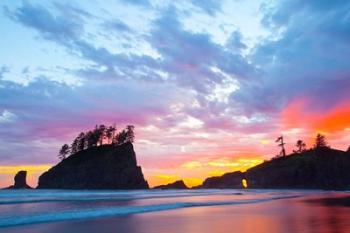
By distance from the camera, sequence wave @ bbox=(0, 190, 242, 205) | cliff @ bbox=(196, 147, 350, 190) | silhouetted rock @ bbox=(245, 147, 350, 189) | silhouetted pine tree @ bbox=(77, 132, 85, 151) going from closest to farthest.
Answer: wave @ bbox=(0, 190, 242, 205) < silhouetted rock @ bbox=(245, 147, 350, 189) < cliff @ bbox=(196, 147, 350, 190) < silhouetted pine tree @ bbox=(77, 132, 85, 151)

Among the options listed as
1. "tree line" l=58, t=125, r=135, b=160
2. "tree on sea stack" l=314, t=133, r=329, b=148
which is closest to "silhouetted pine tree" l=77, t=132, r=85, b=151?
"tree line" l=58, t=125, r=135, b=160

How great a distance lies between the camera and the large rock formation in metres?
107

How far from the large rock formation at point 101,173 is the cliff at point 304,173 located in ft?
124

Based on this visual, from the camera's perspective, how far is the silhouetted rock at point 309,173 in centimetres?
11231

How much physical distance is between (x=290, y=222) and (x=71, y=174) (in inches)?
3872

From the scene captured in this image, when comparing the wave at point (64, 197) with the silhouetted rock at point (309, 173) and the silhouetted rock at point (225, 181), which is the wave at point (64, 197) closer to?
the silhouetted rock at point (309, 173)

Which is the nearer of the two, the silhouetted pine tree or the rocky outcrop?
the rocky outcrop

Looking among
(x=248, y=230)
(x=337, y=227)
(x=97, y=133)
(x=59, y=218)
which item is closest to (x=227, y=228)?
(x=248, y=230)

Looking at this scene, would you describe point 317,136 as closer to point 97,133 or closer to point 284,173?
point 284,173

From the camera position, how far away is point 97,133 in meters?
140

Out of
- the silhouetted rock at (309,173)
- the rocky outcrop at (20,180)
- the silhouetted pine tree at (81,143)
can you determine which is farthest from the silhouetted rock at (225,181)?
the rocky outcrop at (20,180)

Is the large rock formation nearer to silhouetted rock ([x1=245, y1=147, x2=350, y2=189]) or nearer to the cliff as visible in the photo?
the cliff

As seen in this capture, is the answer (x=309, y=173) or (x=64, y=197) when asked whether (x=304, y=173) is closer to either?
(x=309, y=173)

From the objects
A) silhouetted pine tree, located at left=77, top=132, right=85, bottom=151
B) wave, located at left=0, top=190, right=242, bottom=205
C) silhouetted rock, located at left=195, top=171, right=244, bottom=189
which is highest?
silhouetted pine tree, located at left=77, top=132, right=85, bottom=151
